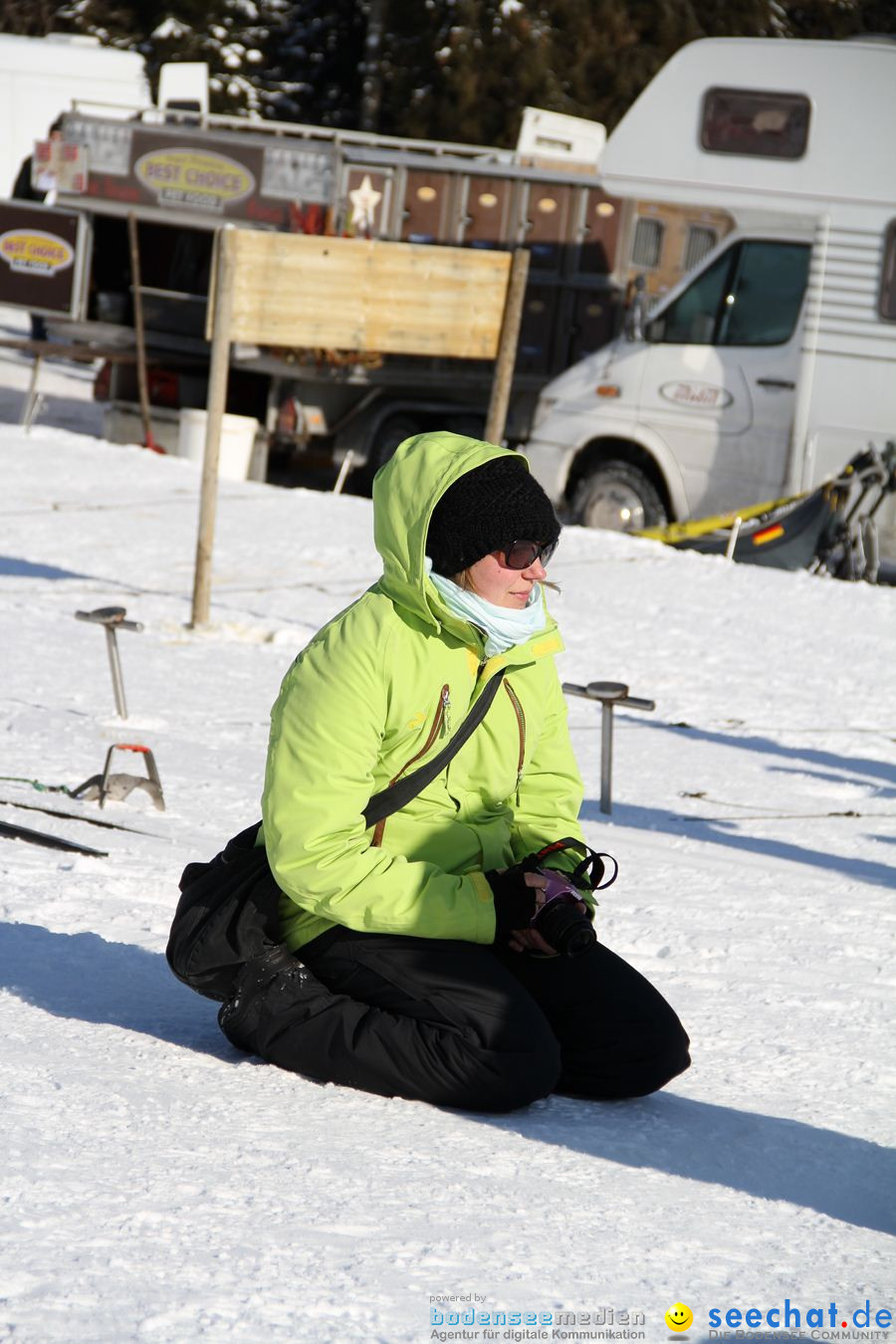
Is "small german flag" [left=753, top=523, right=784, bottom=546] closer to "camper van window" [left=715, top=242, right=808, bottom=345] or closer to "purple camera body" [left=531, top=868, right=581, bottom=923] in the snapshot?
"camper van window" [left=715, top=242, right=808, bottom=345]

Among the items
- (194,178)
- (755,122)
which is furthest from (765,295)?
(194,178)

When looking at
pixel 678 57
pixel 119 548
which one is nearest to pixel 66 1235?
pixel 119 548

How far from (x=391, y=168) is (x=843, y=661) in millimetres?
6703

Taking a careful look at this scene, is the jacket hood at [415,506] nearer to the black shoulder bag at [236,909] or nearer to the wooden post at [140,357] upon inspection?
the black shoulder bag at [236,909]

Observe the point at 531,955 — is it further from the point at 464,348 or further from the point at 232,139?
the point at 232,139

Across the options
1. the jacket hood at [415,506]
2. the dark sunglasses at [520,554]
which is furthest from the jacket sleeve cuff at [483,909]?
the dark sunglasses at [520,554]

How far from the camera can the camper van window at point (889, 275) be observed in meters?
11.2

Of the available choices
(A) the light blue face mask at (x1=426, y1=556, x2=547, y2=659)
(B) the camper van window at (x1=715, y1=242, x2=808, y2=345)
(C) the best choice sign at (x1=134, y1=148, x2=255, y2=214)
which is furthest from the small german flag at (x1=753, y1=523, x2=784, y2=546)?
(A) the light blue face mask at (x1=426, y1=556, x2=547, y2=659)

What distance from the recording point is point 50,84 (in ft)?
72.6

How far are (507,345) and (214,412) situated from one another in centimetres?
197

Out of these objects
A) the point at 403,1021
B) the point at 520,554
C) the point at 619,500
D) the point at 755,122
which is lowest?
the point at 619,500

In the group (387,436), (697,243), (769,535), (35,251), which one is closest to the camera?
(769,535)

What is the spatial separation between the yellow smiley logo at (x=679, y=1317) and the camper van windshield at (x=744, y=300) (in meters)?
9.85

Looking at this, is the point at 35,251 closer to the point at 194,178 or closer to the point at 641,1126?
the point at 194,178
